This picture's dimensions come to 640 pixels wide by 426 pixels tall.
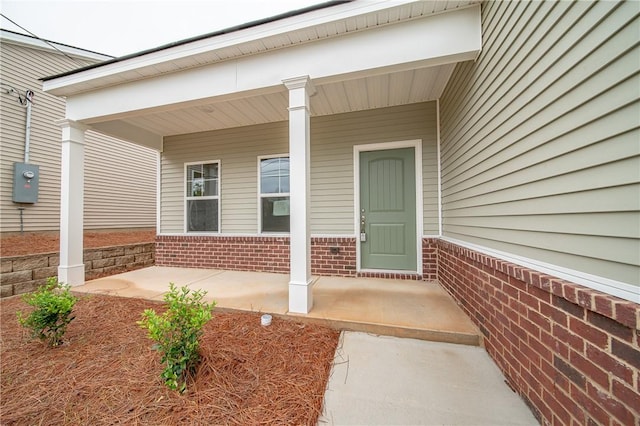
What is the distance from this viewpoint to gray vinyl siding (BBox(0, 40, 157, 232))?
5.17m

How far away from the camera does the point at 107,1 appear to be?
174 inches

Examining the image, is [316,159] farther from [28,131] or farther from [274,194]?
[28,131]

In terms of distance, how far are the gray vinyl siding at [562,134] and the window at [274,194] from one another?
3.05 meters

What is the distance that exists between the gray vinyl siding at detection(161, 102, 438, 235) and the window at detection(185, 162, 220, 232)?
0.14 meters

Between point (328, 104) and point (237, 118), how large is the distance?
1.70 meters

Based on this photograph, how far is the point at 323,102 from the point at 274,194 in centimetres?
182

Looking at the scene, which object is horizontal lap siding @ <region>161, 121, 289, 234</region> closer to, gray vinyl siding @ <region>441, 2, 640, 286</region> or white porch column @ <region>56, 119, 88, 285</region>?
white porch column @ <region>56, 119, 88, 285</region>

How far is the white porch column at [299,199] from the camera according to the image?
2428 mm

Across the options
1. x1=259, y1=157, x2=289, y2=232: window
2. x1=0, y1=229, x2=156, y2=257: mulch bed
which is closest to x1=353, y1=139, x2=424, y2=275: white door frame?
x1=259, y1=157, x2=289, y2=232: window

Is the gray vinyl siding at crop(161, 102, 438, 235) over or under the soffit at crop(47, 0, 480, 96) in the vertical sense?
under

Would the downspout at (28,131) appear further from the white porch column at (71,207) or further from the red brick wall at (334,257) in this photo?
the red brick wall at (334,257)

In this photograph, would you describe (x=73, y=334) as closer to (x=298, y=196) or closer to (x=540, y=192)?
(x=298, y=196)

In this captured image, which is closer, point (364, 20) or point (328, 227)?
point (364, 20)

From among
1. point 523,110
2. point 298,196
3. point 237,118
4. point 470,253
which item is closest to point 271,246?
point 298,196
